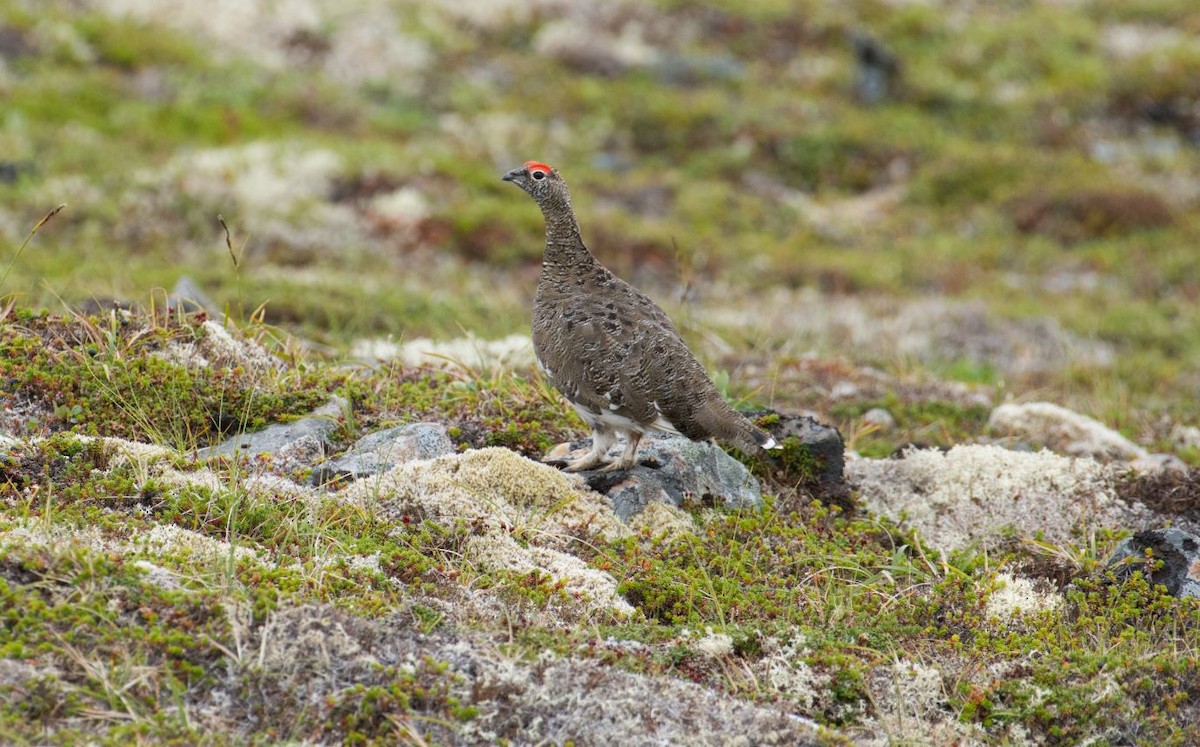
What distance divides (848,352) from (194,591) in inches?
349

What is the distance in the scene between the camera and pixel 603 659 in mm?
5305

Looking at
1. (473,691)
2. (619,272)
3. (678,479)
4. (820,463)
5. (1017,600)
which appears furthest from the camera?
(619,272)

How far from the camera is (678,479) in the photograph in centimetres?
703

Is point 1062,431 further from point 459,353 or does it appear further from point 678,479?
point 459,353

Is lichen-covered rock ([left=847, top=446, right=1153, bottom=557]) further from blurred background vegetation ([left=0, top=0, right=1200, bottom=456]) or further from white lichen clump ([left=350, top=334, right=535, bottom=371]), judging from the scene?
white lichen clump ([left=350, top=334, right=535, bottom=371])

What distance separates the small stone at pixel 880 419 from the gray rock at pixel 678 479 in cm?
292

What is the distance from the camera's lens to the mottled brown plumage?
6.63m

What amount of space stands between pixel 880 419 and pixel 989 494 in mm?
2402

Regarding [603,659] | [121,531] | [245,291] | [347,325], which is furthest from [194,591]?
[245,291]

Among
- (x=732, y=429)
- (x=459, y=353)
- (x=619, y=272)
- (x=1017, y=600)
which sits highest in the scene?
(x=732, y=429)

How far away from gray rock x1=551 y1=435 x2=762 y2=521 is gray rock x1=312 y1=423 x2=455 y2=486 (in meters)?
0.90

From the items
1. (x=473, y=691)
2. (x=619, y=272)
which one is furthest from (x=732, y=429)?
(x=619, y=272)

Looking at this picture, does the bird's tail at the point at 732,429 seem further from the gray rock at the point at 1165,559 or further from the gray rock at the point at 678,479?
the gray rock at the point at 1165,559

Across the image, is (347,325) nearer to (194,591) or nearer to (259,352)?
(259,352)
